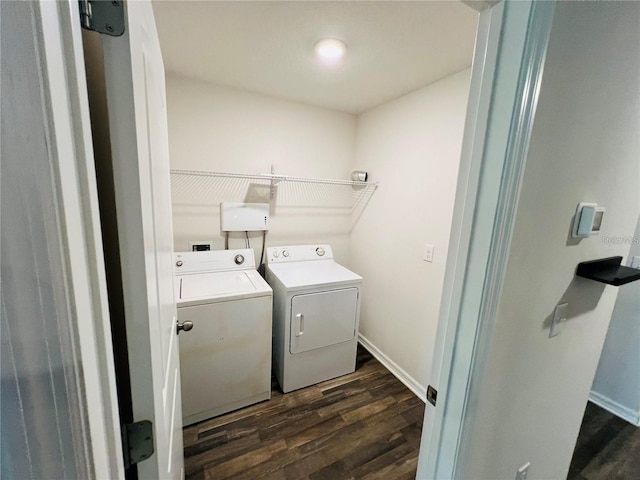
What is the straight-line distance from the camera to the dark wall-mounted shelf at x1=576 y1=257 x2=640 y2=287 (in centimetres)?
90

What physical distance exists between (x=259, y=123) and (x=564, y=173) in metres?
2.17

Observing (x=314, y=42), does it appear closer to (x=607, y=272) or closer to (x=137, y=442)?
(x=607, y=272)

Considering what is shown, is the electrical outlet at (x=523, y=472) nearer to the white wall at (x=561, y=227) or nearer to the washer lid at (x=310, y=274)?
the white wall at (x=561, y=227)

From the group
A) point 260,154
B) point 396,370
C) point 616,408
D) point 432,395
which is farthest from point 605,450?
point 260,154

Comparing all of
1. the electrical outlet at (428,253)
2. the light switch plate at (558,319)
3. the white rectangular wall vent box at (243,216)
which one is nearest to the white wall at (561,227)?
the light switch plate at (558,319)

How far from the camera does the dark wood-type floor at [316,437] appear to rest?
5.02 feet

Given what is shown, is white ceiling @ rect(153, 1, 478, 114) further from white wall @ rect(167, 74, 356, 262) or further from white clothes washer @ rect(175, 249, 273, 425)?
white clothes washer @ rect(175, 249, 273, 425)

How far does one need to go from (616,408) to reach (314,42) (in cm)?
323

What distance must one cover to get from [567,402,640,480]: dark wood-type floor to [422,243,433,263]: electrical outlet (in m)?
1.40

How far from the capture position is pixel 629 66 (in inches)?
32.9

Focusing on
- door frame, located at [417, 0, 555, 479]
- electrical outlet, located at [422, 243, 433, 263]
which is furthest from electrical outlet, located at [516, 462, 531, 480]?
electrical outlet, located at [422, 243, 433, 263]

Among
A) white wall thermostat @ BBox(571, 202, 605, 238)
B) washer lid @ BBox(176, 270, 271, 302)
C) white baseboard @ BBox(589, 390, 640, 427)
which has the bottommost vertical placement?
white baseboard @ BBox(589, 390, 640, 427)

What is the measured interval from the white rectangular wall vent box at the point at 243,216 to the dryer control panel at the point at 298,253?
25 centimetres

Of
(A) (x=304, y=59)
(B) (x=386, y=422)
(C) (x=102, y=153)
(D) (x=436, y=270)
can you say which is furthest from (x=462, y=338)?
(A) (x=304, y=59)
